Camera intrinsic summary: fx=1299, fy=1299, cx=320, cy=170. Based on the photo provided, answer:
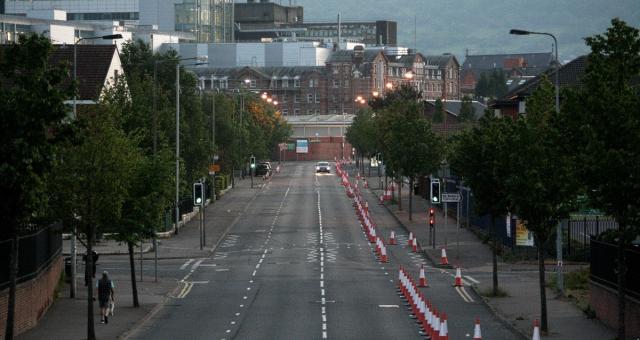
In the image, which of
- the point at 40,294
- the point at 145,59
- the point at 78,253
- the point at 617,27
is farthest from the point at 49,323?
the point at 145,59

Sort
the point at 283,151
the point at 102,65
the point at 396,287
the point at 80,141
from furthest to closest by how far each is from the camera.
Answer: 1. the point at 283,151
2. the point at 102,65
3. the point at 396,287
4. the point at 80,141

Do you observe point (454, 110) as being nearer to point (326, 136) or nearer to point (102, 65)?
point (326, 136)

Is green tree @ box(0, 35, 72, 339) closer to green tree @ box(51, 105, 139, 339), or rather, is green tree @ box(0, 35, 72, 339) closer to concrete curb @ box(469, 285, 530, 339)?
green tree @ box(51, 105, 139, 339)

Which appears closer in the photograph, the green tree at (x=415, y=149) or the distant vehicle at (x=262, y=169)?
the green tree at (x=415, y=149)

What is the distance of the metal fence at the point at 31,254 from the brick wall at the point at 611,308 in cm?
1468

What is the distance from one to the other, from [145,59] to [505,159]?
195 feet

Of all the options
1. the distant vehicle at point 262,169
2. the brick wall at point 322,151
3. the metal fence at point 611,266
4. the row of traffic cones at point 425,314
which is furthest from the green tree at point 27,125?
the brick wall at point 322,151

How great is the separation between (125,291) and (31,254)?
8303mm

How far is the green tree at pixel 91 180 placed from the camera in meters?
31.8

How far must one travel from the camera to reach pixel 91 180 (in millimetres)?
32062

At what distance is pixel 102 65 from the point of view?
246 feet

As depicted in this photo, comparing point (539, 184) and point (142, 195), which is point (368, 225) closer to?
point (142, 195)

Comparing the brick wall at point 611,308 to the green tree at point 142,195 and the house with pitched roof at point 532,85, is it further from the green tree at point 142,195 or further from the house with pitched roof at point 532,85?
the house with pitched roof at point 532,85

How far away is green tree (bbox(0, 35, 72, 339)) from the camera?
78.1ft
